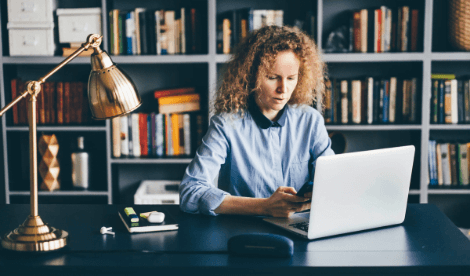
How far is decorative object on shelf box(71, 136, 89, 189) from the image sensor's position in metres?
2.71

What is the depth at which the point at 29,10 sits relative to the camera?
8.42ft

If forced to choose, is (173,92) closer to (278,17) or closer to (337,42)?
(278,17)

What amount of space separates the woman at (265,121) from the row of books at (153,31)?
0.97 m

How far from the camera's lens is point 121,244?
1.11m

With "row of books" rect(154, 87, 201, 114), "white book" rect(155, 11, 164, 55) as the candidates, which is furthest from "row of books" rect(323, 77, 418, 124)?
"white book" rect(155, 11, 164, 55)

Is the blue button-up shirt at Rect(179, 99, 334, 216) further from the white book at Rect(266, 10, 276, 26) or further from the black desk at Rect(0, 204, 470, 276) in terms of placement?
the white book at Rect(266, 10, 276, 26)

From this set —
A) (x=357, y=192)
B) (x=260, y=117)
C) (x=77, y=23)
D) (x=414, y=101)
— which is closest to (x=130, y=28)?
(x=77, y=23)

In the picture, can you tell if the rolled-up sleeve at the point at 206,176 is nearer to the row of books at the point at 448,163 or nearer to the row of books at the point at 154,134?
the row of books at the point at 154,134

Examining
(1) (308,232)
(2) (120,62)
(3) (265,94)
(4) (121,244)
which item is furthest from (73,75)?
(1) (308,232)

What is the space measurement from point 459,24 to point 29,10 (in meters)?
2.43

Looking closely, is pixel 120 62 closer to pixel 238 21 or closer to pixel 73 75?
pixel 73 75

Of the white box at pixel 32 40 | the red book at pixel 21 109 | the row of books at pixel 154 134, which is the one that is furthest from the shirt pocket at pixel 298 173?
the red book at pixel 21 109

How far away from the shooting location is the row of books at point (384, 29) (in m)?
2.61

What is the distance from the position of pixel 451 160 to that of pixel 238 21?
4.97 feet
